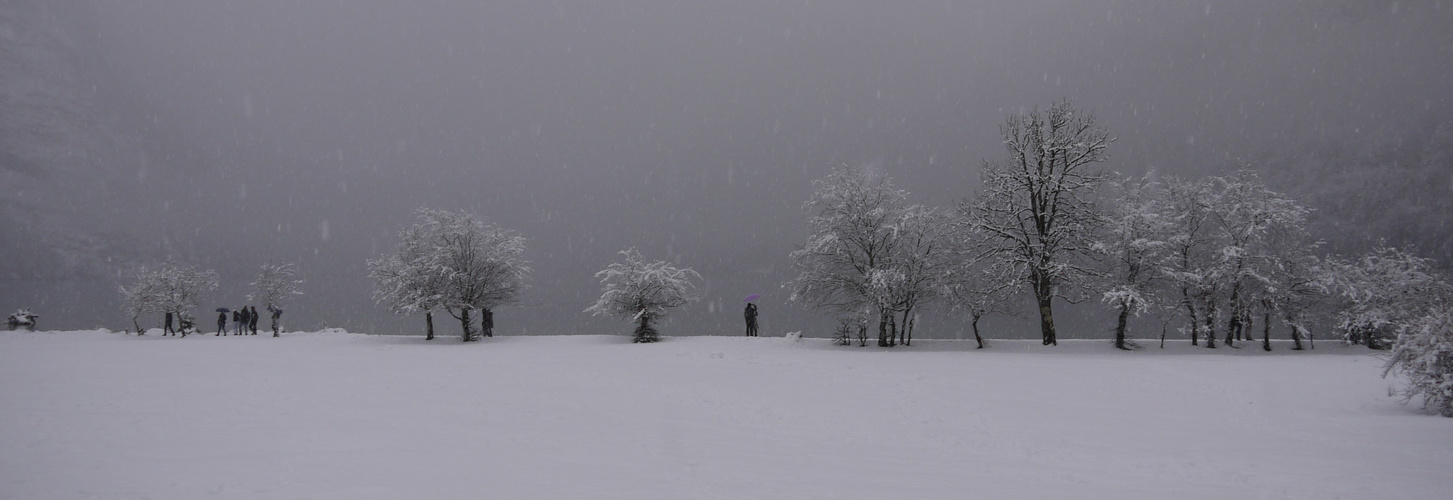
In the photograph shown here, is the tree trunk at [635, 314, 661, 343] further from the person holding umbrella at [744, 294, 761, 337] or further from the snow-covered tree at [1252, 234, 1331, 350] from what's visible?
the snow-covered tree at [1252, 234, 1331, 350]

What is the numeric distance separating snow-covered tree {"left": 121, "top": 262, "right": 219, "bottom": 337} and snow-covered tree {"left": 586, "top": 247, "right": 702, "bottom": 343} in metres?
29.0

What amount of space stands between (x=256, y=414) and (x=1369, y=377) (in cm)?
2658

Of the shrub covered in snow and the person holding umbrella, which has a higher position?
the person holding umbrella

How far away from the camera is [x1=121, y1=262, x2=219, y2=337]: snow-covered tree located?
41.4m

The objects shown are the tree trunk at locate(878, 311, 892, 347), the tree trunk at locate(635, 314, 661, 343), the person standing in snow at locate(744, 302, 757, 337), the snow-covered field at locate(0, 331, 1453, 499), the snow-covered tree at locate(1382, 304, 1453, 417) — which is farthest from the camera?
the person standing in snow at locate(744, 302, 757, 337)

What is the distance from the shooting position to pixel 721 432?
11062 millimetres

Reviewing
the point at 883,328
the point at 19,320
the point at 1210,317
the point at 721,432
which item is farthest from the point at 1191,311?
the point at 19,320

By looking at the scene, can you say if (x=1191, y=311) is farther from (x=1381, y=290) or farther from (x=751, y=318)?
(x=751, y=318)

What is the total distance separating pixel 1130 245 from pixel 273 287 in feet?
166

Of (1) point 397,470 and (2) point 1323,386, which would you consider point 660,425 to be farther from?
(2) point 1323,386

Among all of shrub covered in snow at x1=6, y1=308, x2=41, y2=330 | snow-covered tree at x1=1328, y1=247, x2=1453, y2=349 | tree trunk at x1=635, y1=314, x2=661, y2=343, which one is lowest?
shrub covered in snow at x1=6, y1=308, x2=41, y2=330

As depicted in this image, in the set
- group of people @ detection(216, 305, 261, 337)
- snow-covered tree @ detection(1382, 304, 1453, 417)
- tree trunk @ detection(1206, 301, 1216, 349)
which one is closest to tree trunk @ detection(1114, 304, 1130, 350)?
tree trunk @ detection(1206, 301, 1216, 349)

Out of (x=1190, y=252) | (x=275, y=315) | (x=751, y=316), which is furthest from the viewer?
(x=275, y=315)

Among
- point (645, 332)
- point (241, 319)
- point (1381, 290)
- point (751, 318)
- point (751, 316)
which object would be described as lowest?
point (241, 319)
